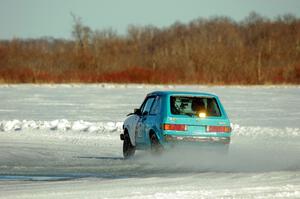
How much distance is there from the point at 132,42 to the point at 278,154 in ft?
325

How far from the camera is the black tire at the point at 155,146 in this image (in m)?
15.5

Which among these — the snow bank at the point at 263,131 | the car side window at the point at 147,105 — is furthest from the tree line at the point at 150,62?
the car side window at the point at 147,105

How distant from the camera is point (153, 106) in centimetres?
1664

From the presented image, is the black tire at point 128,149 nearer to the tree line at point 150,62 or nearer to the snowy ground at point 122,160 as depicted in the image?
the snowy ground at point 122,160

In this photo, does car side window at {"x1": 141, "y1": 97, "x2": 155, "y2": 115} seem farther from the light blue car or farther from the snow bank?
the snow bank

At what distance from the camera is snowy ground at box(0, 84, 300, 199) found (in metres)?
10.5

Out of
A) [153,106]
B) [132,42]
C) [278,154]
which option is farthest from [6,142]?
[132,42]

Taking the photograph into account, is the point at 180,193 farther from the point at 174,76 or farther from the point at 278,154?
the point at 174,76

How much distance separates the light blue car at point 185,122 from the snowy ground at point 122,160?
31 centimetres

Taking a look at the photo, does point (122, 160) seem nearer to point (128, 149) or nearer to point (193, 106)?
point (128, 149)

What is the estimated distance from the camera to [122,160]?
16812 mm

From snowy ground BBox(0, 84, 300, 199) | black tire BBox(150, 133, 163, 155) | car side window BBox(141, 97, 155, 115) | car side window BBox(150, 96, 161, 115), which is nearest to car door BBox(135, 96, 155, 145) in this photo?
car side window BBox(141, 97, 155, 115)

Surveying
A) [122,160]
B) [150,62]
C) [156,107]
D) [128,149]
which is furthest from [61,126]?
[150,62]

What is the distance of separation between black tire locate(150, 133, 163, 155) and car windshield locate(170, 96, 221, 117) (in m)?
0.75
